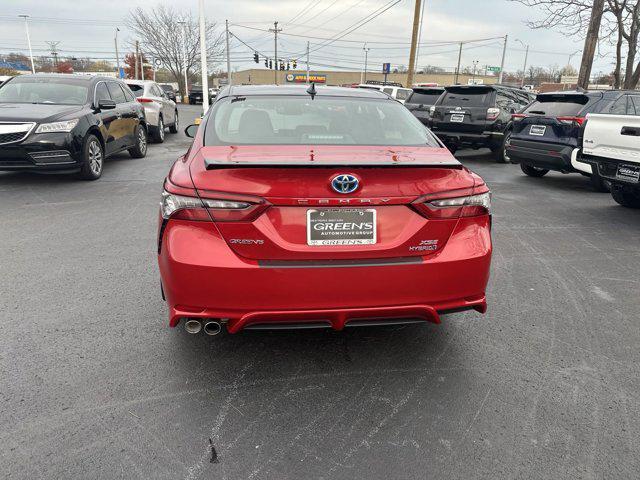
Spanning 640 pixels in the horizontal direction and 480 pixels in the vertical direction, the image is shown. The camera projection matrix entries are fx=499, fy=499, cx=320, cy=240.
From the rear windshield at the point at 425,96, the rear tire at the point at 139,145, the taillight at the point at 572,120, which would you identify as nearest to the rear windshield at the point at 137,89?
the rear tire at the point at 139,145

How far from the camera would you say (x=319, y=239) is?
8.14ft

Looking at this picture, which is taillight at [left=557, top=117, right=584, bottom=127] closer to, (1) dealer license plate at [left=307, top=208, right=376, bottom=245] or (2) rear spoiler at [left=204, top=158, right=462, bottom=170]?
(2) rear spoiler at [left=204, top=158, right=462, bottom=170]

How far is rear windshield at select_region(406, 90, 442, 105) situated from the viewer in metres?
14.1

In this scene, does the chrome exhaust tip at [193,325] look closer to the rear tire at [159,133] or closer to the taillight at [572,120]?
the taillight at [572,120]

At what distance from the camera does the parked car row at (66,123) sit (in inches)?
289

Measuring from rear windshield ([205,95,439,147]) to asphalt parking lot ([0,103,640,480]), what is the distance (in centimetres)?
128

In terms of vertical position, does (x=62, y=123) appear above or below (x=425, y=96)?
below

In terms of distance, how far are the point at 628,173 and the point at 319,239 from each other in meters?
5.27

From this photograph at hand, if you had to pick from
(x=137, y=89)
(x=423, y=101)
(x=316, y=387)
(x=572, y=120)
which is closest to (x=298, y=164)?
(x=316, y=387)

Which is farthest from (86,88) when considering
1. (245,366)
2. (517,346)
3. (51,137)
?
(517,346)

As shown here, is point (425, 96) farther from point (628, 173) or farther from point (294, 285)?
point (294, 285)

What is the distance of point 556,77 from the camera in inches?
3738

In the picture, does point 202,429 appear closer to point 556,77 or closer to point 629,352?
point 629,352

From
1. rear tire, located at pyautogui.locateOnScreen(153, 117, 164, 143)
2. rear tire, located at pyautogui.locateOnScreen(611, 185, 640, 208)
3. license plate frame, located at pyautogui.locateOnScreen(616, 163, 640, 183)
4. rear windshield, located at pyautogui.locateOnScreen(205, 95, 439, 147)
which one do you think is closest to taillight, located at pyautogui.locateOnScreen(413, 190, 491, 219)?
rear windshield, located at pyautogui.locateOnScreen(205, 95, 439, 147)
